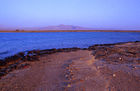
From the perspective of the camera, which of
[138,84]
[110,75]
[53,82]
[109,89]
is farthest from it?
[110,75]

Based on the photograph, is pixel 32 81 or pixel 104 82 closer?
pixel 104 82

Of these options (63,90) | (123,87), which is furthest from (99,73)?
(63,90)

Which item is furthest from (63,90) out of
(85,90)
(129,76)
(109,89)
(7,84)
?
(129,76)

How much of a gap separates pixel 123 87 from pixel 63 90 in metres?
2.01

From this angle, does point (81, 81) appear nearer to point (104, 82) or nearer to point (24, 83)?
point (104, 82)

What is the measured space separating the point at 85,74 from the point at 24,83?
2.58 m

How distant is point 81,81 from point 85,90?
658 mm

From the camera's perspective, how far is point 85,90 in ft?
12.3

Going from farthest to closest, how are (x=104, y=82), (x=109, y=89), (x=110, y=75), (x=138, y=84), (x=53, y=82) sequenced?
(x=110, y=75) < (x=53, y=82) < (x=104, y=82) < (x=138, y=84) < (x=109, y=89)

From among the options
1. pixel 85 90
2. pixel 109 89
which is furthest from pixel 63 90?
pixel 109 89

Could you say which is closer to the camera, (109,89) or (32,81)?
(109,89)

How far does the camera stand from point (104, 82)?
425cm

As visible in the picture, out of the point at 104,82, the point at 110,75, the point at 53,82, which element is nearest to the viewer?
the point at 104,82

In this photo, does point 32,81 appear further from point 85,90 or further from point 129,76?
point 129,76
